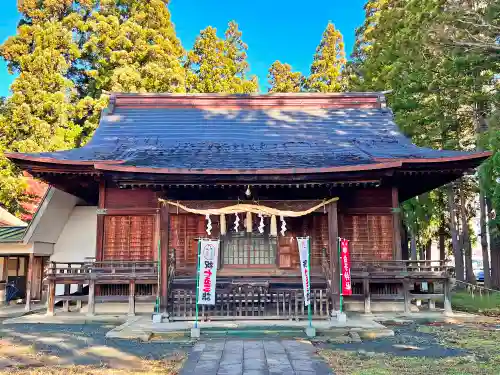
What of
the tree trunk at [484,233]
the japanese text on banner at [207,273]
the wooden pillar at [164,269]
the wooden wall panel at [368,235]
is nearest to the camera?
the japanese text on banner at [207,273]

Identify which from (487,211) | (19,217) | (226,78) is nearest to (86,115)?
(19,217)

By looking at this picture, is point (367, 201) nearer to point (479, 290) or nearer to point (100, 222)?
point (479, 290)

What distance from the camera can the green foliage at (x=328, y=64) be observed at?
37562mm

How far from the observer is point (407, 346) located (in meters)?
8.13

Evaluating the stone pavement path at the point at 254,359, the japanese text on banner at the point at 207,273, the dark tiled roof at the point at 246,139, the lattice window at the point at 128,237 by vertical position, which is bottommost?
the stone pavement path at the point at 254,359

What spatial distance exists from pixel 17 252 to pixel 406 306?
12.7 meters

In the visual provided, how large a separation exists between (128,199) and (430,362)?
381 inches

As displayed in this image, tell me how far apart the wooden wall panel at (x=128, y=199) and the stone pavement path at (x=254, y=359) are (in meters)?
5.96

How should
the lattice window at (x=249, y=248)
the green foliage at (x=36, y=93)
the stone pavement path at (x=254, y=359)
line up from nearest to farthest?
the stone pavement path at (x=254, y=359) < the lattice window at (x=249, y=248) < the green foliage at (x=36, y=93)

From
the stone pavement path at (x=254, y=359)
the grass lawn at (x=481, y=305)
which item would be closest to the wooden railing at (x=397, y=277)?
the grass lawn at (x=481, y=305)

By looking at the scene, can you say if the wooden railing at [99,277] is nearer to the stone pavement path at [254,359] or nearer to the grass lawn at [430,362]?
the stone pavement path at [254,359]

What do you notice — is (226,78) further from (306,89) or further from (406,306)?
(406,306)

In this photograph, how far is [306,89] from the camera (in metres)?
39.7

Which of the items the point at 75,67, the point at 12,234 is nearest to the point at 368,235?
the point at 12,234
